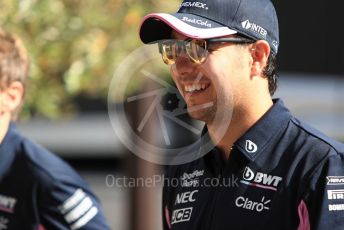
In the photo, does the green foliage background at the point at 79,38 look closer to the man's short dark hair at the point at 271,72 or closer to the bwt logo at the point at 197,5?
the bwt logo at the point at 197,5

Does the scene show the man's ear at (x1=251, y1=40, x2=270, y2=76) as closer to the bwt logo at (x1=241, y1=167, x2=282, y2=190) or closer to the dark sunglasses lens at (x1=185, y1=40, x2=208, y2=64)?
the dark sunglasses lens at (x1=185, y1=40, x2=208, y2=64)

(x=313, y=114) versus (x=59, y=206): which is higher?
(x=59, y=206)

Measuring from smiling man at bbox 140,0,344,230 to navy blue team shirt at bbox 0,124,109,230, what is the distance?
3.20ft

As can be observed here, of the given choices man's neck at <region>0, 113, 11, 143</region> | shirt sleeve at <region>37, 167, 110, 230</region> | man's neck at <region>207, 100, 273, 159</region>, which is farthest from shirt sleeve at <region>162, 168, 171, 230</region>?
man's neck at <region>0, 113, 11, 143</region>

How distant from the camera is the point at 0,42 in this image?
4.68 metres

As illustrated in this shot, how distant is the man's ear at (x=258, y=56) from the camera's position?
347 centimetres

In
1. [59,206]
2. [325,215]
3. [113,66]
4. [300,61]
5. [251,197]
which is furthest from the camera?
[300,61]

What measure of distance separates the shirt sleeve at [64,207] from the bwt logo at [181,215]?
3.07 feet

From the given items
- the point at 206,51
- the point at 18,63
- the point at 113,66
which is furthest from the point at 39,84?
the point at 206,51

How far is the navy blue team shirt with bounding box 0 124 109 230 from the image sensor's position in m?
4.45

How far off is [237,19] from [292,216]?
788mm

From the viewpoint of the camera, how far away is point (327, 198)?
10.2 ft

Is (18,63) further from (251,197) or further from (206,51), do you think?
(251,197)

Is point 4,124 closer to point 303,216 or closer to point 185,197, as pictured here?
point 185,197
